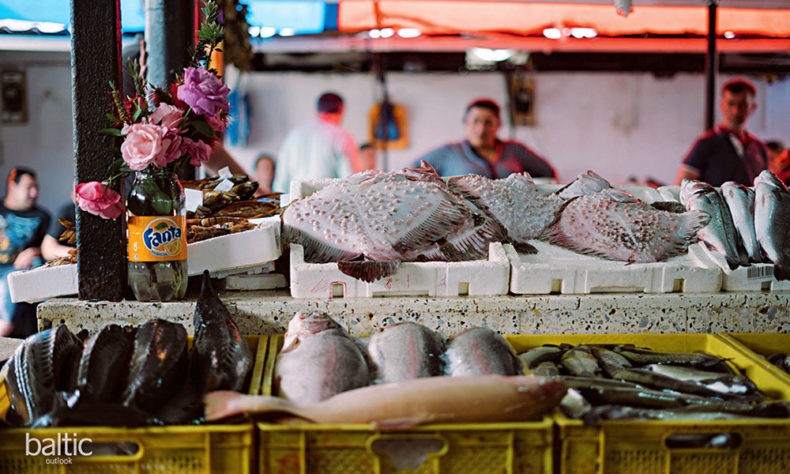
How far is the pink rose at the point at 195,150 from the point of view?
7.68ft

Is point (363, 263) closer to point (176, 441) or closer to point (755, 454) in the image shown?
point (176, 441)

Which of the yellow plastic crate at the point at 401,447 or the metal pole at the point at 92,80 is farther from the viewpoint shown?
the metal pole at the point at 92,80

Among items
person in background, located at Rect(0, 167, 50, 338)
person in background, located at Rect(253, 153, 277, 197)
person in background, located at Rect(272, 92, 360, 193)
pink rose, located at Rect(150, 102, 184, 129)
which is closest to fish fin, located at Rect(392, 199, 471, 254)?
pink rose, located at Rect(150, 102, 184, 129)

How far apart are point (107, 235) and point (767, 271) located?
262 centimetres

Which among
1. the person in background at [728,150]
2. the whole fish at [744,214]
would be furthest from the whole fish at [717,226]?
the person in background at [728,150]

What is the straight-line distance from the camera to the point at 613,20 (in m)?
5.84

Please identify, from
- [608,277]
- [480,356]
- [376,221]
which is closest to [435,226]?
[376,221]

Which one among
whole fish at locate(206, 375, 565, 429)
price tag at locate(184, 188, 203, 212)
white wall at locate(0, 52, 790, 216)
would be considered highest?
white wall at locate(0, 52, 790, 216)

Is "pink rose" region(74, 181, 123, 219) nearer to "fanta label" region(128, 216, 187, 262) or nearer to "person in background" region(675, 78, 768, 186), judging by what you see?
"fanta label" region(128, 216, 187, 262)

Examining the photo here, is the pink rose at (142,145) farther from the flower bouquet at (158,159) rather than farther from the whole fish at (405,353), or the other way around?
the whole fish at (405,353)

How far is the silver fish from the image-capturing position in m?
1.82

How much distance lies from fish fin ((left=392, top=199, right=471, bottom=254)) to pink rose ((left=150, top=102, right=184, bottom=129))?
37.0 inches

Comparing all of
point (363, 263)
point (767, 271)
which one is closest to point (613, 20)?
point (767, 271)

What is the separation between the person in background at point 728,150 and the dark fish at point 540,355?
4.47 metres
